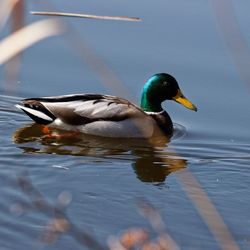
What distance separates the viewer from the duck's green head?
25.3ft

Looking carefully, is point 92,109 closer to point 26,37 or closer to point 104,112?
point 104,112

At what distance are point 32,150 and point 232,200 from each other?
1.90 m

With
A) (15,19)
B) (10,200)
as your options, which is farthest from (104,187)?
(15,19)

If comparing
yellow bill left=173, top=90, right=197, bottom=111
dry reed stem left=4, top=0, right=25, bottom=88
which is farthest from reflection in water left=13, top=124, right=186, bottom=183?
dry reed stem left=4, top=0, right=25, bottom=88

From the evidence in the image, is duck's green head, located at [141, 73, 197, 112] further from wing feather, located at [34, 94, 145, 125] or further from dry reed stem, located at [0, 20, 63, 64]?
dry reed stem, located at [0, 20, 63, 64]

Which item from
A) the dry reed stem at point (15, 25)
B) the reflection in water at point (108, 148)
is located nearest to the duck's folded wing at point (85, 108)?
the reflection in water at point (108, 148)

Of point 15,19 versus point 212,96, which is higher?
point 15,19

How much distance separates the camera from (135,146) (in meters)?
7.13

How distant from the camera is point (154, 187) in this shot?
586cm

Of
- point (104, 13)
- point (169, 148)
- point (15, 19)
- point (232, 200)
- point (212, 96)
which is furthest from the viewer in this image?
point (104, 13)

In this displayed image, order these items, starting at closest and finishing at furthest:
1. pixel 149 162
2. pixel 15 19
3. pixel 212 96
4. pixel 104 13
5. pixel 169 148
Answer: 1. pixel 15 19
2. pixel 149 162
3. pixel 169 148
4. pixel 212 96
5. pixel 104 13

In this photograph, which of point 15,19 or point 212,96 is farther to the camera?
point 212,96

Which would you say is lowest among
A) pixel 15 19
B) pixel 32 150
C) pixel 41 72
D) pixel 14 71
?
pixel 32 150

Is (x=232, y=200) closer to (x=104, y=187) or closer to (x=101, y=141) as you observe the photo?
(x=104, y=187)
